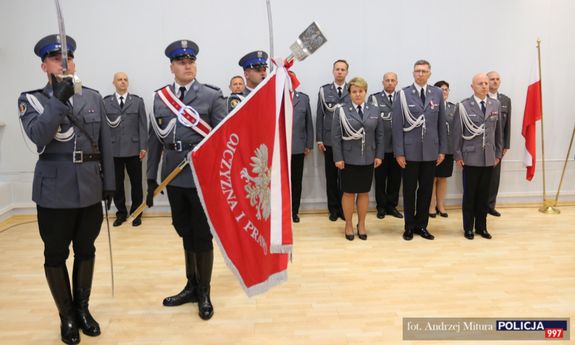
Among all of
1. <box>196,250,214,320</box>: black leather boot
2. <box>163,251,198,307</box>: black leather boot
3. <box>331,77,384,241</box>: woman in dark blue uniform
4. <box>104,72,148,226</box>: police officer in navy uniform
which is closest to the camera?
<box>196,250,214,320</box>: black leather boot

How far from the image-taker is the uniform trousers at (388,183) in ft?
16.2

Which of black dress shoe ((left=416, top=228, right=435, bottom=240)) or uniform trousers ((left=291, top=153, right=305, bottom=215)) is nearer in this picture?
black dress shoe ((left=416, top=228, right=435, bottom=240))

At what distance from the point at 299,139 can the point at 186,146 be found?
7.83 feet

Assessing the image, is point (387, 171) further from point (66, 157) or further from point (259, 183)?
point (66, 157)

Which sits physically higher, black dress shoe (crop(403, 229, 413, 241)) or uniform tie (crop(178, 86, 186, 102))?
uniform tie (crop(178, 86, 186, 102))

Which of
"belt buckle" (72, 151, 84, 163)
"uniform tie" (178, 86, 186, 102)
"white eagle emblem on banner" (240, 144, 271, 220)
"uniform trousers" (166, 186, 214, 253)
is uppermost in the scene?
"uniform tie" (178, 86, 186, 102)

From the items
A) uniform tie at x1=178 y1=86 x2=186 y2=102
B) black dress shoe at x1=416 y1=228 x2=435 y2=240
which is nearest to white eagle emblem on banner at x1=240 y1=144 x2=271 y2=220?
uniform tie at x1=178 y1=86 x2=186 y2=102

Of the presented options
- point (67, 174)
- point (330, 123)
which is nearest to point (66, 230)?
point (67, 174)

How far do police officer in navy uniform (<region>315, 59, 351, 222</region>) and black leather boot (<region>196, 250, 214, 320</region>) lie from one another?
7.73 ft

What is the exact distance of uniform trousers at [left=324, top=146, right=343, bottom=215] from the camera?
16.0 ft

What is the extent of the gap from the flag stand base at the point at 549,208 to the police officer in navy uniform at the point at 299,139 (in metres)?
2.74

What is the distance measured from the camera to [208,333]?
95.2 inches

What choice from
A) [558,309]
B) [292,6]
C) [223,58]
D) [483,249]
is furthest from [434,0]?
[558,309]

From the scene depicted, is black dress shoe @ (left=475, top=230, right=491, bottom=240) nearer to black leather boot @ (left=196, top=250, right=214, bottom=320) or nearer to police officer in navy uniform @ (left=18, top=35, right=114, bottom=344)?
black leather boot @ (left=196, top=250, right=214, bottom=320)
